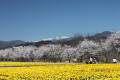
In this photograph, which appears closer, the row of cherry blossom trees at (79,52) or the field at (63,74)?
the field at (63,74)

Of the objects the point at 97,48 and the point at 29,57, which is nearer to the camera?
the point at 97,48

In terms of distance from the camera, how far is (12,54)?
12556cm

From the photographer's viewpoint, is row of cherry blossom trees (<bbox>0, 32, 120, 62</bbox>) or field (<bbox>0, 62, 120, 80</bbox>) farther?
row of cherry blossom trees (<bbox>0, 32, 120, 62</bbox>)

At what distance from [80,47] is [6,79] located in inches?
3068

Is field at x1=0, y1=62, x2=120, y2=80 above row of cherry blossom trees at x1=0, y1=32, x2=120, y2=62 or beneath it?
beneath

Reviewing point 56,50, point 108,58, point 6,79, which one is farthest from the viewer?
point 56,50

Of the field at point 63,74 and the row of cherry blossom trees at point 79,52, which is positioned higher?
the row of cherry blossom trees at point 79,52

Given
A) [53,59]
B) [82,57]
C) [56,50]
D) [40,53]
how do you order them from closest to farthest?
[82,57]
[53,59]
[56,50]
[40,53]

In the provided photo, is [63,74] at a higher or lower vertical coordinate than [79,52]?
lower

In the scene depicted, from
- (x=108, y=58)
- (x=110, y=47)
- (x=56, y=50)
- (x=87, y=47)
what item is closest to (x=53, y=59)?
(x=56, y=50)

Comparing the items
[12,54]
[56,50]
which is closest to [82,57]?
[56,50]

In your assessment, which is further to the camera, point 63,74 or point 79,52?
point 79,52

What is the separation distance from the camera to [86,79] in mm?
17312

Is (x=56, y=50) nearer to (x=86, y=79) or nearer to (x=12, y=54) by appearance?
(x=12, y=54)
